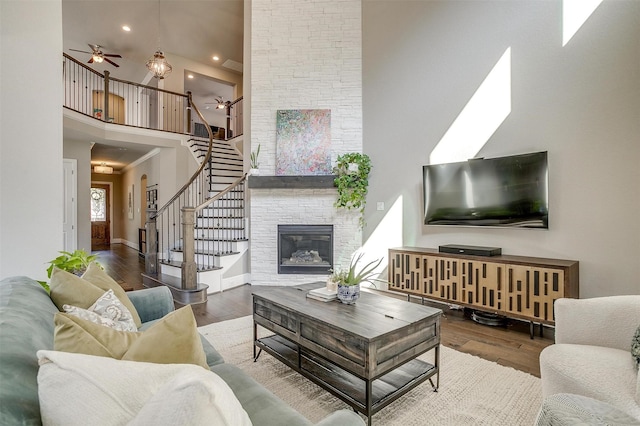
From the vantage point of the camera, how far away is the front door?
37.2 ft

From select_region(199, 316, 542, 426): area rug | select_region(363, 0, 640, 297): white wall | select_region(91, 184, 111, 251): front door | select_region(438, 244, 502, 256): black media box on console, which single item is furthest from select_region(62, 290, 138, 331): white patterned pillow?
select_region(91, 184, 111, 251): front door

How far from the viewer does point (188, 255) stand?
13.9 feet

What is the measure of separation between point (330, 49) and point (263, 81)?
1223 mm

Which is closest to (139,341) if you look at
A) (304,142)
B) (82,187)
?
(304,142)

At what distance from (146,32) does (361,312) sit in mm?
8604

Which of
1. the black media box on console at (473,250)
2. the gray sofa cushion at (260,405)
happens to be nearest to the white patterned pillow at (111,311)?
the gray sofa cushion at (260,405)

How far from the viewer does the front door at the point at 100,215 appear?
11336 mm

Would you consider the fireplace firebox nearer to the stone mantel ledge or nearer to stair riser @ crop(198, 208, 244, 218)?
the stone mantel ledge

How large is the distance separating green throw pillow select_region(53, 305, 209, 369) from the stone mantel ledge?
13.2ft

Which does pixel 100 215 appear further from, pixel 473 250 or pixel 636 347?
pixel 636 347

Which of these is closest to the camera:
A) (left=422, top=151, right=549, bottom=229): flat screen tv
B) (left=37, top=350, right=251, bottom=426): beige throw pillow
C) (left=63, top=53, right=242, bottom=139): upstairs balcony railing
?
(left=37, top=350, right=251, bottom=426): beige throw pillow

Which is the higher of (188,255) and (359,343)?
(188,255)

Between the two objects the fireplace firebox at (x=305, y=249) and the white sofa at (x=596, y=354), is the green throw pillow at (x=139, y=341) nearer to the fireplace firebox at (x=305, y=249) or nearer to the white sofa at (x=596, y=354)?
the white sofa at (x=596, y=354)

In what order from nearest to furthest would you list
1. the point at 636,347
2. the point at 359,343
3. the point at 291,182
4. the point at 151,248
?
the point at 636,347
the point at 359,343
the point at 291,182
the point at 151,248
